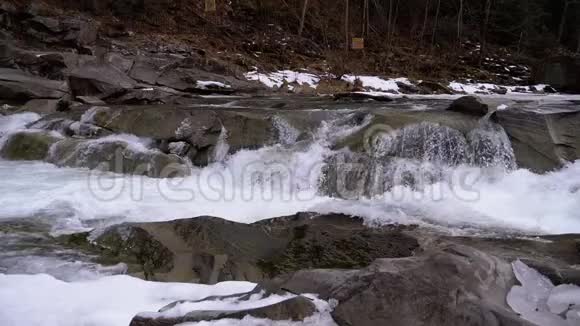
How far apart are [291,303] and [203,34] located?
19375 mm

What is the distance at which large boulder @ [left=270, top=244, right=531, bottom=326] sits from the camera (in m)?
2.47

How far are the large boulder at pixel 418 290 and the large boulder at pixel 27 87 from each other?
10312mm

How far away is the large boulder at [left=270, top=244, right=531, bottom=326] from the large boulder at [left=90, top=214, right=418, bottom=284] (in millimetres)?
1325

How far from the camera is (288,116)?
895 centimetres

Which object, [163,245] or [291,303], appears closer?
[291,303]

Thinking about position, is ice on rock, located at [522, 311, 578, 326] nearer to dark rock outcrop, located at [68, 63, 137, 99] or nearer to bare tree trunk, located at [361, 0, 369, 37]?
dark rock outcrop, located at [68, 63, 137, 99]

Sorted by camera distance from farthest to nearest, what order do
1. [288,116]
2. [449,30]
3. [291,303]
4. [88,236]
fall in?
[449,30]
[288,116]
[88,236]
[291,303]

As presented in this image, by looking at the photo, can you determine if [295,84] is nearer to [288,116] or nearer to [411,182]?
[288,116]

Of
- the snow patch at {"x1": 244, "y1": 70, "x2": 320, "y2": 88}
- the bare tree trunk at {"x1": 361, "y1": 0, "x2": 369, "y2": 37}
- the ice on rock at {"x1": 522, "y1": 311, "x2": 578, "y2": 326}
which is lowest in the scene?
the ice on rock at {"x1": 522, "y1": 311, "x2": 578, "y2": 326}

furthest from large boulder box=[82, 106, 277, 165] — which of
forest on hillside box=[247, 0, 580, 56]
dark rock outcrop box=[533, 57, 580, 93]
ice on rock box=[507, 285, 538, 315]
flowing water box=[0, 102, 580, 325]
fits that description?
forest on hillside box=[247, 0, 580, 56]

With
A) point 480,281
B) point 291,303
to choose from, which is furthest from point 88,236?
point 480,281

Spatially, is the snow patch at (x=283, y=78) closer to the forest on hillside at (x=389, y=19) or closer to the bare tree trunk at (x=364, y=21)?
the forest on hillside at (x=389, y=19)

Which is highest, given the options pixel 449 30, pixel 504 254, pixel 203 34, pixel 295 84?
pixel 449 30

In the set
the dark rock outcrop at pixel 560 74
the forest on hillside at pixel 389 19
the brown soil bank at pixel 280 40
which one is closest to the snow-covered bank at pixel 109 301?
the brown soil bank at pixel 280 40
